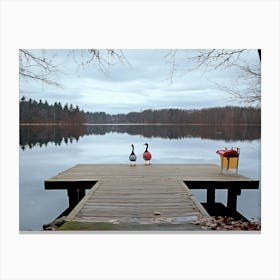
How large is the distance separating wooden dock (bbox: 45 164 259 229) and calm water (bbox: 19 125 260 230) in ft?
0.46

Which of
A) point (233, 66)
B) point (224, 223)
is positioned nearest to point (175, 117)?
point (233, 66)

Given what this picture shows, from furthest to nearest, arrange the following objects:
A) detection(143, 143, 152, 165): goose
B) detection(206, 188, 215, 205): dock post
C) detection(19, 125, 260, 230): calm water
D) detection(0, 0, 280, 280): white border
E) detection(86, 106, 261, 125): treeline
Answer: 1. detection(206, 188, 215, 205): dock post
2. detection(143, 143, 152, 165): goose
3. detection(86, 106, 261, 125): treeline
4. detection(19, 125, 260, 230): calm water
5. detection(0, 0, 280, 280): white border

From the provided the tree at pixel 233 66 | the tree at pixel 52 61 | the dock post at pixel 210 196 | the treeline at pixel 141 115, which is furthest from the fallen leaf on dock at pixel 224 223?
the tree at pixel 52 61

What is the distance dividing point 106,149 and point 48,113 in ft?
1.95

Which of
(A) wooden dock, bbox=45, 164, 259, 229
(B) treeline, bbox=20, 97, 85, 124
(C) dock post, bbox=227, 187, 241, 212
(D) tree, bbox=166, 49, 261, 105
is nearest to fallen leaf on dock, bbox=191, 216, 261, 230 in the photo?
(A) wooden dock, bbox=45, 164, 259, 229

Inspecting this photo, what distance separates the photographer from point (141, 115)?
13.2ft

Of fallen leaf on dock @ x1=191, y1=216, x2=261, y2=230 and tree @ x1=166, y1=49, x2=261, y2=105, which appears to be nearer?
fallen leaf on dock @ x1=191, y1=216, x2=261, y2=230

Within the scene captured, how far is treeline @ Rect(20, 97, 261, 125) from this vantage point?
3826 mm

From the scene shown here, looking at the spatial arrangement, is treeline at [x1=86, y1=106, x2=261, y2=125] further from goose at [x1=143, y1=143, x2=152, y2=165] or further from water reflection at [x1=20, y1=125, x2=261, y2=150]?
goose at [x1=143, y1=143, x2=152, y2=165]
